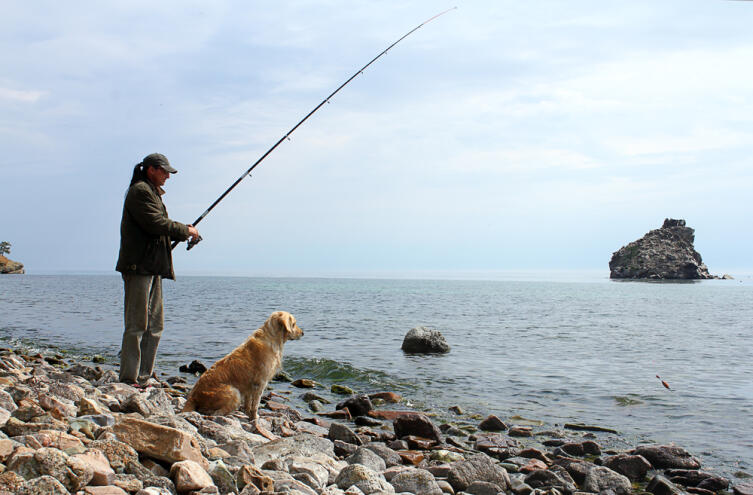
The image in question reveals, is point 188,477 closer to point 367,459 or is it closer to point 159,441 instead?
point 159,441

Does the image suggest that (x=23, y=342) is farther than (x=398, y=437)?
Yes

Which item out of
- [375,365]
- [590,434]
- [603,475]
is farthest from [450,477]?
[375,365]

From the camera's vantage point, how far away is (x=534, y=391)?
1156cm

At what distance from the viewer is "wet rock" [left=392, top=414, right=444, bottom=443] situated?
7.62m

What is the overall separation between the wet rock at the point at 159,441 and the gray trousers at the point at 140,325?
3110mm

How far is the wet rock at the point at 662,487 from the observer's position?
606 centimetres

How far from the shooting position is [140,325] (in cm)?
752

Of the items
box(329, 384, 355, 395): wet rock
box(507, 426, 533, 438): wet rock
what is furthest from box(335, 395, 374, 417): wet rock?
box(507, 426, 533, 438): wet rock

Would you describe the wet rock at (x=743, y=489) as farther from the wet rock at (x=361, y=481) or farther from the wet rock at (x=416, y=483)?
the wet rock at (x=361, y=481)

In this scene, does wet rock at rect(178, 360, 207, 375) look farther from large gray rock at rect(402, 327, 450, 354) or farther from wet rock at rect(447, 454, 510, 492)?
wet rock at rect(447, 454, 510, 492)

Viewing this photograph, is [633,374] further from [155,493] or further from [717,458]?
[155,493]

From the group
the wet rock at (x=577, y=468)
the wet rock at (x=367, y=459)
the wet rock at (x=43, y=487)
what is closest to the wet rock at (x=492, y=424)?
the wet rock at (x=577, y=468)

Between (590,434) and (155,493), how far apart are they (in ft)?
21.9

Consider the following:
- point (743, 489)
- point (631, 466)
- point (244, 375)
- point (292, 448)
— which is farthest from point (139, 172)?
point (743, 489)
